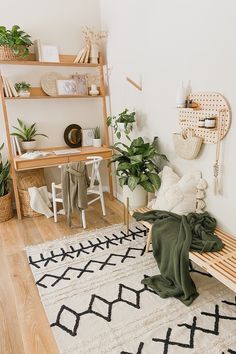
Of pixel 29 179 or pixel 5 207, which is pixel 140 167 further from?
pixel 5 207

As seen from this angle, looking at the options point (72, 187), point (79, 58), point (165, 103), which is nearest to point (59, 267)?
point (72, 187)

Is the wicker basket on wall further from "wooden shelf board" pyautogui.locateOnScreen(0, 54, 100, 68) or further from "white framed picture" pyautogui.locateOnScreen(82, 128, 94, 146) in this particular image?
"wooden shelf board" pyautogui.locateOnScreen(0, 54, 100, 68)

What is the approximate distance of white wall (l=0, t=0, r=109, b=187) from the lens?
3143 millimetres

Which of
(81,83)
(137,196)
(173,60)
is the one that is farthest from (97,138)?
(173,60)

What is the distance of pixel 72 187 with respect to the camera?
2.73m

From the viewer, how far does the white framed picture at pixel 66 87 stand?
337 cm

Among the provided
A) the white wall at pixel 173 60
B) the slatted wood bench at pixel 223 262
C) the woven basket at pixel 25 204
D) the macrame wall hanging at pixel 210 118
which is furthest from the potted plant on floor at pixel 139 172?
the woven basket at pixel 25 204

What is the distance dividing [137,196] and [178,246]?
0.84 metres

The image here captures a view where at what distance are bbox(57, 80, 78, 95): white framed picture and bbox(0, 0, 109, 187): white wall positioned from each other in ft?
0.48

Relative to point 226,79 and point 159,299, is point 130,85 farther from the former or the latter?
point 159,299

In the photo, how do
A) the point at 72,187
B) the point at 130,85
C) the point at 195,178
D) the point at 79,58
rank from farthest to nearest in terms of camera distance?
the point at 79,58, the point at 130,85, the point at 72,187, the point at 195,178

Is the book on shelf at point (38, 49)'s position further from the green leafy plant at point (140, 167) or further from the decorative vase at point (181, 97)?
the decorative vase at point (181, 97)

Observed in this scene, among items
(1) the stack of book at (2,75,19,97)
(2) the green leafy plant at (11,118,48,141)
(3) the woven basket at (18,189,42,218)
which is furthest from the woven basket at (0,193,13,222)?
(1) the stack of book at (2,75,19,97)

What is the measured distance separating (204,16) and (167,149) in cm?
111
